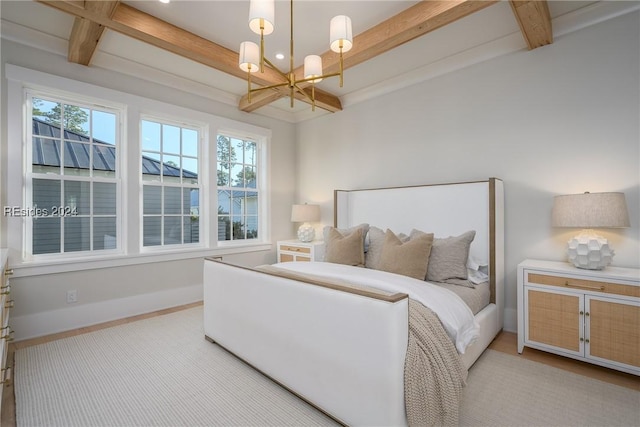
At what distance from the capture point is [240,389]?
6.83 ft

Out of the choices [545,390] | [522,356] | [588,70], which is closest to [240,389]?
[545,390]

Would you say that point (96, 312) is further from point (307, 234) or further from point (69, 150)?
point (307, 234)

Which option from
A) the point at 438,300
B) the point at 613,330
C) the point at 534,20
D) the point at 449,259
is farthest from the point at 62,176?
the point at 613,330

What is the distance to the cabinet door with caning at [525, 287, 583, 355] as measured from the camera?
2332 millimetres

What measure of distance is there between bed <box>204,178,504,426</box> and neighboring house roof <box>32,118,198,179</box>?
70.3 inches

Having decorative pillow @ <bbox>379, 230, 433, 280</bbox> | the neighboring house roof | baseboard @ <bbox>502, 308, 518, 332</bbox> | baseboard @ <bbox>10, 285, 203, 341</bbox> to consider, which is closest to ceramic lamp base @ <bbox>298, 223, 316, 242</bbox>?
baseboard @ <bbox>10, 285, 203, 341</bbox>

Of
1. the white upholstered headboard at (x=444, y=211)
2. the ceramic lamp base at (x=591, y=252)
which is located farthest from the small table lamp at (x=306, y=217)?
the ceramic lamp base at (x=591, y=252)

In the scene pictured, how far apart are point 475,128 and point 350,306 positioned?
266cm

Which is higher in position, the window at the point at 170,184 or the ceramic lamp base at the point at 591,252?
the window at the point at 170,184

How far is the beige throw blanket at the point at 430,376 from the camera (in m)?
1.48

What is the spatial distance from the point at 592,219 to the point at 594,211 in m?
0.06

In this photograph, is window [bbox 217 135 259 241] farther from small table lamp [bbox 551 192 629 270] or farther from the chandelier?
small table lamp [bbox 551 192 629 270]

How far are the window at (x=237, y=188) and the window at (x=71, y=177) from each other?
4.30 feet

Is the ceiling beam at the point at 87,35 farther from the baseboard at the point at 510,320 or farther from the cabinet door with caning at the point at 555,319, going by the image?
the baseboard at the point at 510,320
